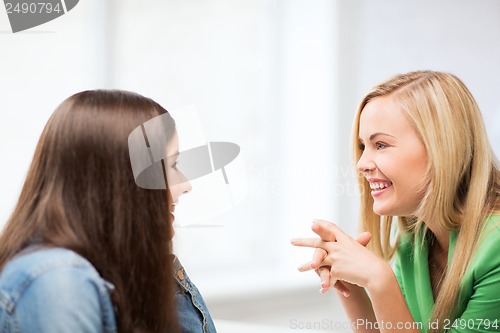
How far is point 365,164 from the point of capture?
3.48 feet

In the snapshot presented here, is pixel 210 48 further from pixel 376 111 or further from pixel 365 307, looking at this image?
pixel 365 307

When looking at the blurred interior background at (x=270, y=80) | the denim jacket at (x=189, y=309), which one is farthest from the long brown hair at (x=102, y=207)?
the blurred interior background at (x=270, y=80)

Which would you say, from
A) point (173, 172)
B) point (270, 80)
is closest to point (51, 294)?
point (173, 172)

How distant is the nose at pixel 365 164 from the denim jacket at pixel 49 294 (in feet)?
1.85

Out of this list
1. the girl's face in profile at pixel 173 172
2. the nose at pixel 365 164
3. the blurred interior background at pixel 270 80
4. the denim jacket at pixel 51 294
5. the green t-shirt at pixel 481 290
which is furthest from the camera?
the blurred interior background at pixel 270 80

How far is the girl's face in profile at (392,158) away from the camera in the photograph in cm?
103

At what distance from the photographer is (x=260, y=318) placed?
4.91ft

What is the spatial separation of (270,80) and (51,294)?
110 cm

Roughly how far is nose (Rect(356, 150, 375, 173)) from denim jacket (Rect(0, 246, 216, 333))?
21.9 inches

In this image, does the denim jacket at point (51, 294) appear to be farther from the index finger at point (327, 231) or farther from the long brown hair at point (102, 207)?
the index finger at point (327, 231)

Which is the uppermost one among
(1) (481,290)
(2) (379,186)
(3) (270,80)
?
(3) (270,80)

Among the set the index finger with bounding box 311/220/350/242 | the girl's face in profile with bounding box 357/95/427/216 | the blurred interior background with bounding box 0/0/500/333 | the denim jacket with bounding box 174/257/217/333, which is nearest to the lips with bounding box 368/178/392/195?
the girl's face in profile with bounding box 357/95/427/216

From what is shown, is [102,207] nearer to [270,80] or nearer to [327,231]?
[327,231]

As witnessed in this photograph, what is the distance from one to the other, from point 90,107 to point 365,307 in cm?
65
